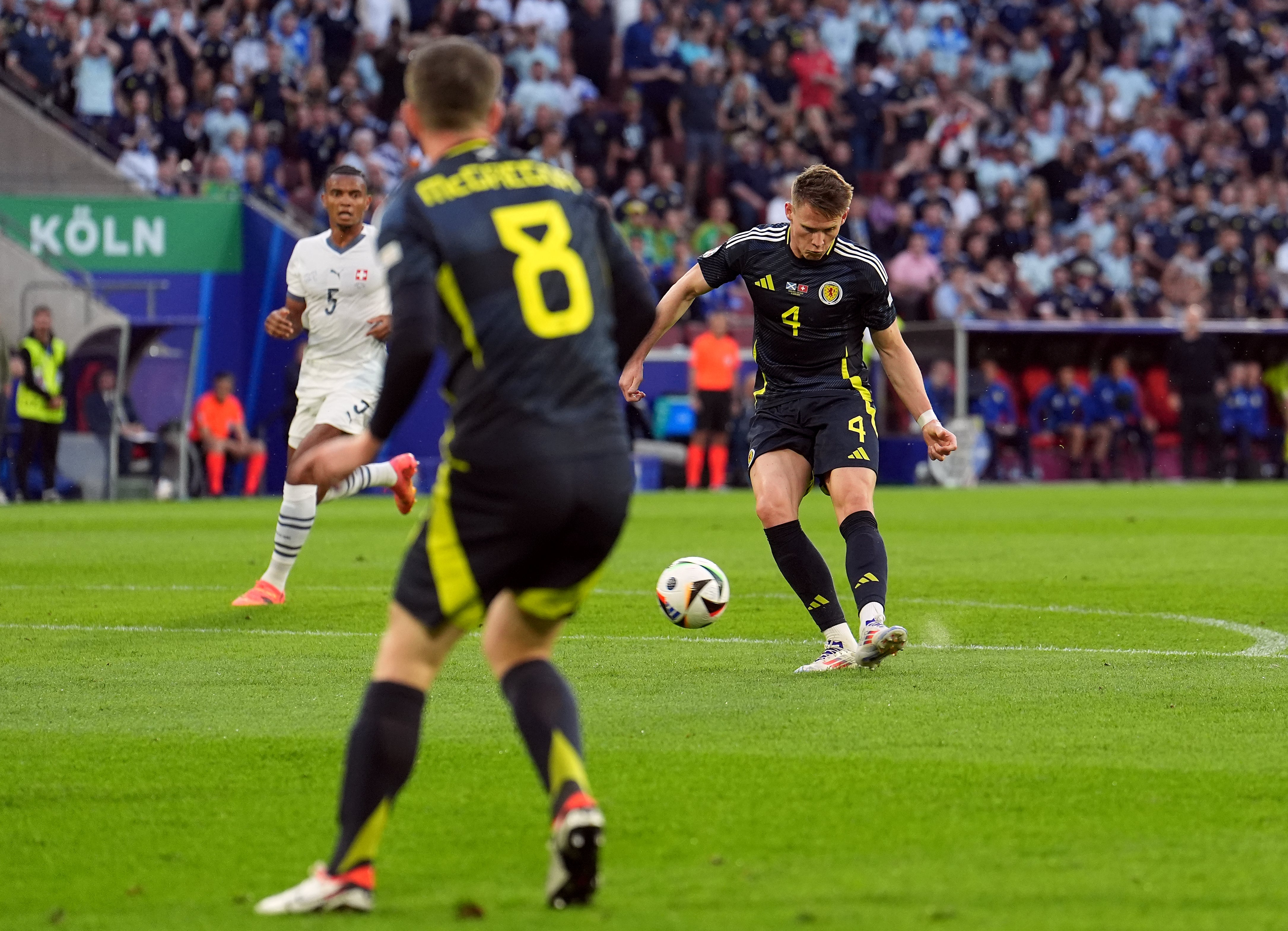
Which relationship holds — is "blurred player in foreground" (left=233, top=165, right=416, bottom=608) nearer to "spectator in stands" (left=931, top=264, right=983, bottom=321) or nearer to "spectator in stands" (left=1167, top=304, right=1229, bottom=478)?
"spectator in stands" (left=931, top=264, right=983, bottom=321)

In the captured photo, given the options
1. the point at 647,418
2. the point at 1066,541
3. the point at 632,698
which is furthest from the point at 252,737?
the point at 647,418

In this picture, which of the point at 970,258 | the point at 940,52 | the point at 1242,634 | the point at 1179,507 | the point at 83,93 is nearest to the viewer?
the point at 1242,634

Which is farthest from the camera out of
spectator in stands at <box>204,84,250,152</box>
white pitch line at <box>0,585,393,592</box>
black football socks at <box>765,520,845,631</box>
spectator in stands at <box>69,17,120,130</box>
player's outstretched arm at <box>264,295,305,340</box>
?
spectator in stands at <box>204,84,250,152</box>

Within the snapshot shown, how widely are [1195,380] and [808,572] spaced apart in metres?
19.4

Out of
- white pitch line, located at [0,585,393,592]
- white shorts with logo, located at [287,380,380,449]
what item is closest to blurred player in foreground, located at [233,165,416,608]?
white shorts with logo, located at [287,380,380,449]

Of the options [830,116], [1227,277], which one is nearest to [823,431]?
[830,116]

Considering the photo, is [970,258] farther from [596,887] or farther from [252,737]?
[596,887]

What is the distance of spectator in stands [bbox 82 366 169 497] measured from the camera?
21.8 meters

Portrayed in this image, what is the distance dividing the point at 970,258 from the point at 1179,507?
8223mm

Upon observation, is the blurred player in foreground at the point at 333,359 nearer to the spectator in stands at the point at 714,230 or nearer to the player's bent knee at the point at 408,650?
the player's bent knee at the point at 408,650

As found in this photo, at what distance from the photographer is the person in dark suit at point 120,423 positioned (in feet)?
71.4

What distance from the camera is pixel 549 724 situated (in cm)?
391

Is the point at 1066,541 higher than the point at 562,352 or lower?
lower

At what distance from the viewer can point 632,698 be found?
6.57 metres
